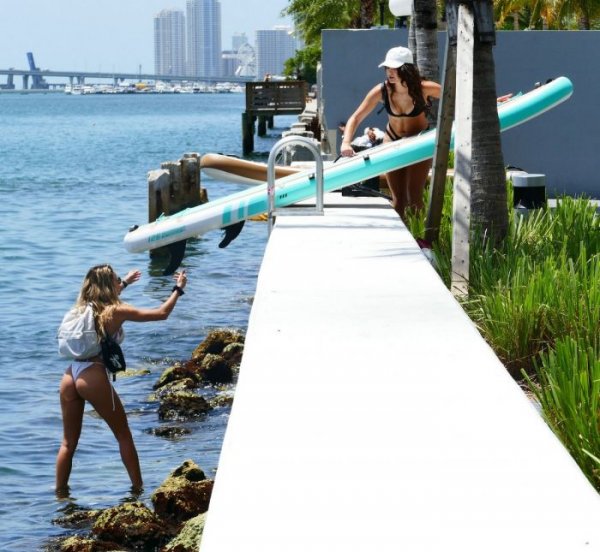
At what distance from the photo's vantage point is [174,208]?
24000mm

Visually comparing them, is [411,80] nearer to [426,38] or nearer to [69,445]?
[426,38]

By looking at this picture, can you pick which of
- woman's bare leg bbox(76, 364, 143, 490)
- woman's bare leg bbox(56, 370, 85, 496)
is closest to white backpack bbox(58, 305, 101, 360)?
woman's bare leg bbox(76, 364, 143, 490)

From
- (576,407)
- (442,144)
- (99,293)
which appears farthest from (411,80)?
(576,407)

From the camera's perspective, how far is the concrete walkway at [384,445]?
399 centimetres

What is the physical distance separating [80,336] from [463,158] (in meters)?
2.86

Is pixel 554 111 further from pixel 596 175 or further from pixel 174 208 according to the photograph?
pixel 174 208

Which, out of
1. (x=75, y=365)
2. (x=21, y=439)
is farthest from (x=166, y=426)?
(x=75, y=365)

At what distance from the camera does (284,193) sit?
11586 millimetres

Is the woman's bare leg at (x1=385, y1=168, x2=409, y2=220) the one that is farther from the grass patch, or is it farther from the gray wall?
the gray wall

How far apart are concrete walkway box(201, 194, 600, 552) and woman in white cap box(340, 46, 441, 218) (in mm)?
3584

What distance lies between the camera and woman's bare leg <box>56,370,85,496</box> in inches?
324

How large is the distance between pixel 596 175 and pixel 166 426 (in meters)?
9.84

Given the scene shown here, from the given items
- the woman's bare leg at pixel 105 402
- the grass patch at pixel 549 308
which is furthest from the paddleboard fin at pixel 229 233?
the woman's bare leg at pixel 105 402

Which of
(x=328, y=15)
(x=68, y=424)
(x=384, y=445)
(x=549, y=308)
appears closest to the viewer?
(x=384, y=445)
